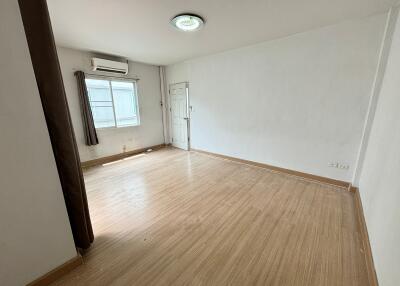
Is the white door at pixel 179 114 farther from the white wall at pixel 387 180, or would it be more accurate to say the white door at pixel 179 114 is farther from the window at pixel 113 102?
the white wall at pixel 387 180

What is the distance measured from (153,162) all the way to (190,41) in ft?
8.89

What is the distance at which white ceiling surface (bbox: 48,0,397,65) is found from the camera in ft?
6.40

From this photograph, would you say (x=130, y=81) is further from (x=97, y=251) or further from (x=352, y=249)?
(x=352, y=249)

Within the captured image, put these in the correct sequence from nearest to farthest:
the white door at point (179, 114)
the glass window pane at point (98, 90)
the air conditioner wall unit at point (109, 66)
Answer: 1. the air conditioner wall unit at point (109, 66)
2. the glass window pane at point (98, 90)
3. the white door at point (179, 114)

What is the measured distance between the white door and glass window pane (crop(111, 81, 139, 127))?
1.11 m

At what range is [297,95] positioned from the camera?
2969 millimetres

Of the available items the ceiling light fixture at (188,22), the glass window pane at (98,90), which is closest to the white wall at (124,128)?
the glass window pane at (98,90)

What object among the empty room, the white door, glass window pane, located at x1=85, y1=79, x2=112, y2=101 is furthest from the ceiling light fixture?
glass window pane, located at x1=85, y1=79, x2=112, y2=101

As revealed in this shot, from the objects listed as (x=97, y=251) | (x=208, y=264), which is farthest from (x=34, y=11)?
(x=208, y=264)

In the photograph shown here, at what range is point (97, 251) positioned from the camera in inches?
64.8

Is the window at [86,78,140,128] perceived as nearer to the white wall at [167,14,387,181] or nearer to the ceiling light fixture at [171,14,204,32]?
the white wall at [167,14,387,181]

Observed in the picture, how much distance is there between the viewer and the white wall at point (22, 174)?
1.01 metres

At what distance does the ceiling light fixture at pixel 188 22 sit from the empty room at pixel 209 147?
0.07 ft

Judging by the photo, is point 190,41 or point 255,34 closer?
point 255,34
